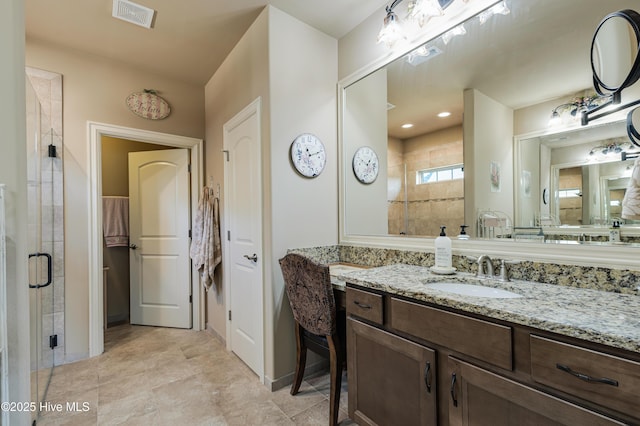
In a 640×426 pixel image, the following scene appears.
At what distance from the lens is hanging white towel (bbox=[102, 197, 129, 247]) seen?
340 cm

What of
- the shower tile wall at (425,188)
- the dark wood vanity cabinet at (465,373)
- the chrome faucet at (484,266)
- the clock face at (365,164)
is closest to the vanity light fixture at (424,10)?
the shower tile wall at (425,188)

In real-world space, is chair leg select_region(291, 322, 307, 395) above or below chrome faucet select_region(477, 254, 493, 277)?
below

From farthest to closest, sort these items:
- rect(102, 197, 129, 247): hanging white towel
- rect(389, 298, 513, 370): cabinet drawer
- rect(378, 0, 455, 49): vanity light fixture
→ 1. rect(102, 197, 129, 247): hanging white towel
2. rect(378, 0, 455, 49): vanity light fixture
3. rect(389, 298, 513, 370): cabinet drawer

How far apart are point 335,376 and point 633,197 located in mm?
1655

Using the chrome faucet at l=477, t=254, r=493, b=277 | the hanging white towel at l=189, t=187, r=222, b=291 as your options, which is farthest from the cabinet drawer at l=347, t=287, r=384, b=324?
the hanging white towel at l=189, t=187, r=222, b=291

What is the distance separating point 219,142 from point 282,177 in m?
1.20

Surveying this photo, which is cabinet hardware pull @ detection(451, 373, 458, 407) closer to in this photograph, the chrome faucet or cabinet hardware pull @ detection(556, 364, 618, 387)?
cabinet hardware pull @ detection(556, 364, 618, 387)

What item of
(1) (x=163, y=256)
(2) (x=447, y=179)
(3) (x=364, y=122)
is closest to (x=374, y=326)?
(2) (x=447, y=179)

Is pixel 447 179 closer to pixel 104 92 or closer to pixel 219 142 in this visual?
pixel 219 142

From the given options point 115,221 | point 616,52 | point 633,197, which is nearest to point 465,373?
point 633,197

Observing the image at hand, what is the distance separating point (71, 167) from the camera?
2533mm

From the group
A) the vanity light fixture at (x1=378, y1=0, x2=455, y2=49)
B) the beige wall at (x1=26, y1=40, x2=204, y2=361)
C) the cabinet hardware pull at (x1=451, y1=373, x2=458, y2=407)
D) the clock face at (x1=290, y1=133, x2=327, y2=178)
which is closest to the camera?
the cabinet hardware pull at (x1=451, y1=373, x2=458, y2=407)

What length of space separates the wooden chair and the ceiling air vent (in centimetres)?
209

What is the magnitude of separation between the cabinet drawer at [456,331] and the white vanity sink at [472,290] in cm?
25
